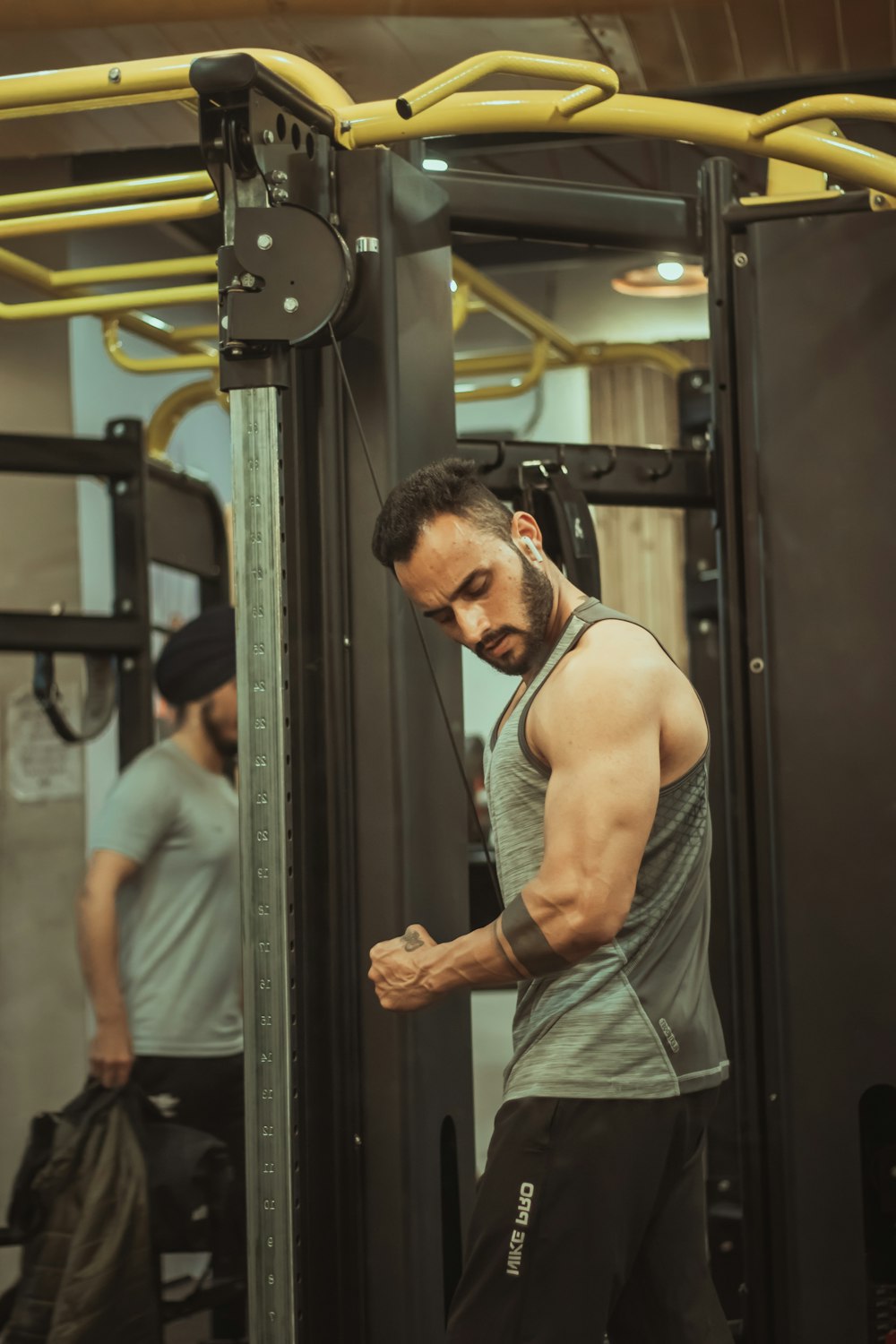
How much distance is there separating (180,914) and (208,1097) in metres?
0.35

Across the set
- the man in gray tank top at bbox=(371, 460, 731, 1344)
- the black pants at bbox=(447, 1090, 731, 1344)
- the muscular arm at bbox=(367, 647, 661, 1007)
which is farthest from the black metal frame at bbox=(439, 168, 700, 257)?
the black pants at bbox=(447, 1090, 731, 1344)

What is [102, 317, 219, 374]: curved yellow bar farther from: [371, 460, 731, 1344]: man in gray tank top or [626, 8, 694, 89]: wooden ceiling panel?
[371, 460, 731, 1344]: man in gray tank top

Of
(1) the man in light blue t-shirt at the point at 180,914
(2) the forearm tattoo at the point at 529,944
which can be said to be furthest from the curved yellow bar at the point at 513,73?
(1) the man in light blue t-shirt at the point at 180,914

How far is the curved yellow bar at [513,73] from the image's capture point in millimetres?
1586

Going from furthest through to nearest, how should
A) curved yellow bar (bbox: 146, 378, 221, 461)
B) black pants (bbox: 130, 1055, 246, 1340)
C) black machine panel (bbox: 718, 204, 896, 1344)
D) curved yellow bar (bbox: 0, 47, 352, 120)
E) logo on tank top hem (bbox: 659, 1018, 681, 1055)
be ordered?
curved yellow bar (bbox: 146, 378, 221, 461)
black pants (bbox: 130, 1055, 246, 1340)
black machine panel (bbox: 718, 204, 896, 1344)
curved yellow bar (bbox: 0, 47, 352, 120)
logo on tank top hem (bbox: 659, 1018, 681, 1055)

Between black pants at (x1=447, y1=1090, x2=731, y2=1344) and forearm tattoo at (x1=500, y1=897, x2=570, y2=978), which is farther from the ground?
forearm tattoo at (x1=500, y1=897, x2=570, y2=978)

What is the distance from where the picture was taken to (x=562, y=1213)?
1471mm

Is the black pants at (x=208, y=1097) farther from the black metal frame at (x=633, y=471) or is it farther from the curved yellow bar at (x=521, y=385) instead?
the curved yellow bar at (x=521, y=385)

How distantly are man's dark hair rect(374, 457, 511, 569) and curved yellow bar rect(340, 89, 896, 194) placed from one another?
1.44ft

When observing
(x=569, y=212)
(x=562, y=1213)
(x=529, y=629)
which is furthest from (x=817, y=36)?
(x=562, y=1213)

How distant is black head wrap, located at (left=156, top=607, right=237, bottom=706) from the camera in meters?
2.76

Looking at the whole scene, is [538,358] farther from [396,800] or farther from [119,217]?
[396,800]

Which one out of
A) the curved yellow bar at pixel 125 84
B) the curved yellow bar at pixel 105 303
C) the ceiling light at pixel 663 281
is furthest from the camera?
the ceiling light at pixel 663 281

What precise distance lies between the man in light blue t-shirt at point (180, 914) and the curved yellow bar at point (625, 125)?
1.17 metres
